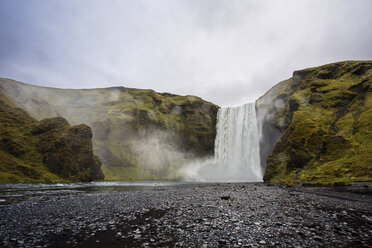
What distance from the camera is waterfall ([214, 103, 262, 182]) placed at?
60.3 metres

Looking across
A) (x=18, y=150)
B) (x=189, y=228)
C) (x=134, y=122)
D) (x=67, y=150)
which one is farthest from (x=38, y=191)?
(x=134, y=122)

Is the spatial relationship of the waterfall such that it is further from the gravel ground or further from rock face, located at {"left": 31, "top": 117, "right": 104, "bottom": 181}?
the gravel ground

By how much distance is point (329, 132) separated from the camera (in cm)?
3114

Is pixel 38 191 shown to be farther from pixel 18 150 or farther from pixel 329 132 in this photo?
pixel 329 132

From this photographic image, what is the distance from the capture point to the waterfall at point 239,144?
60312 millimetres

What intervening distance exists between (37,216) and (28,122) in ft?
163

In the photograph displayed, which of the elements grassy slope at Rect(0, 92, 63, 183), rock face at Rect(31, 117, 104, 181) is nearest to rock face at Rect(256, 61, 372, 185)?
rock face at Rect(31, 117, 104, 181)

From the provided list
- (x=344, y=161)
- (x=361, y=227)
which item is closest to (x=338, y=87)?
(x=344, y=161)

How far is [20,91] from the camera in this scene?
6412 centimetres

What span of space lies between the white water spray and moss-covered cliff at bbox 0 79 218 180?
6.76 metres

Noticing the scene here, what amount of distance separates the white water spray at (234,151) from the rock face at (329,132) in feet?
45.1

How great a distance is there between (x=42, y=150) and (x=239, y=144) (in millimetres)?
56389

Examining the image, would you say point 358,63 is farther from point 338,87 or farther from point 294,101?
point 294,101

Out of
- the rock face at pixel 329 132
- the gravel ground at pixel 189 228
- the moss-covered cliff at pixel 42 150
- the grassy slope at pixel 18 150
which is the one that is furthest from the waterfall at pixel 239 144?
the gravel ground at pixel 189 228
